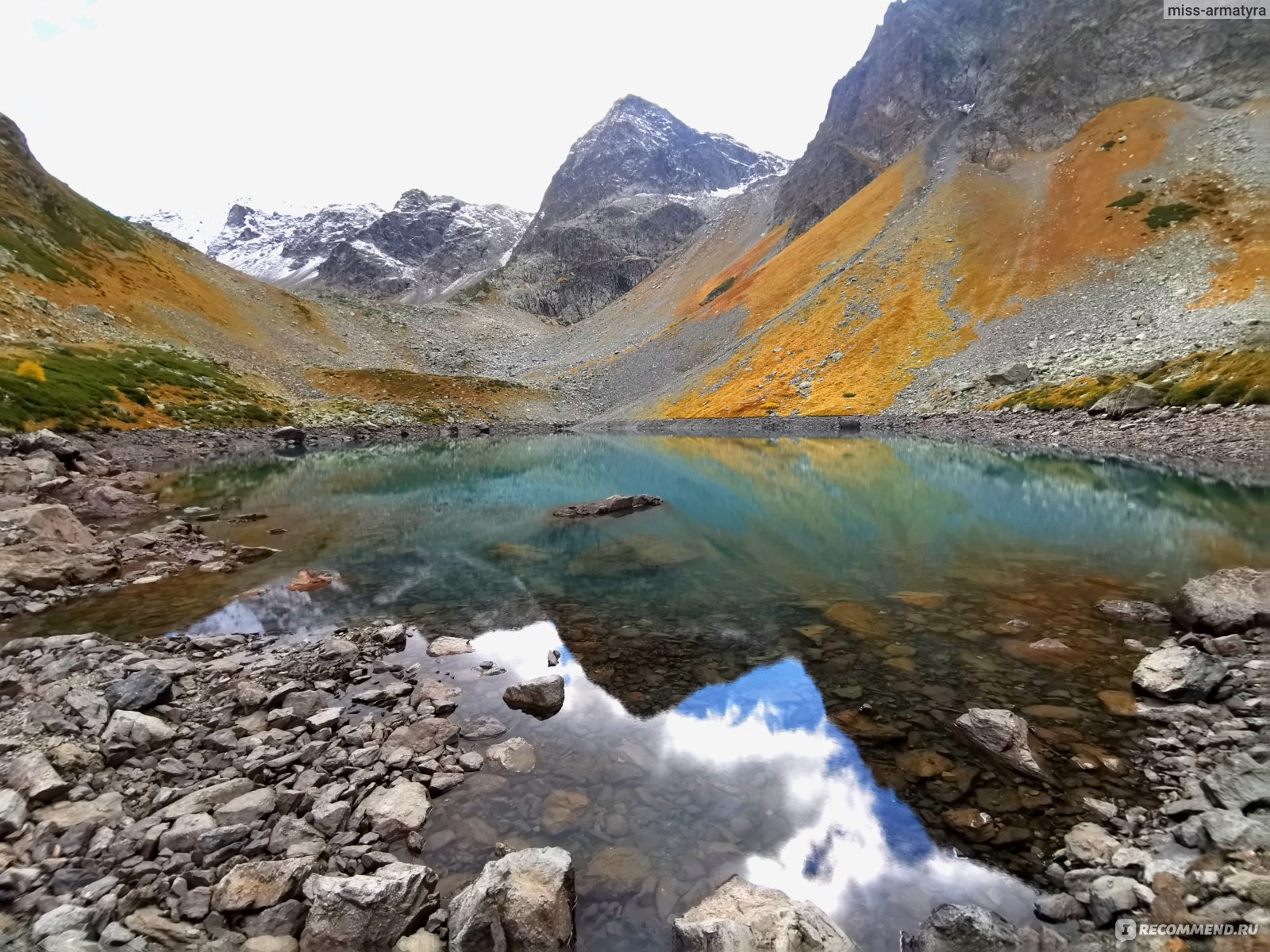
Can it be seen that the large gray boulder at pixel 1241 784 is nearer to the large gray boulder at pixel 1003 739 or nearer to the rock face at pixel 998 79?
the large gray boulder at pixel 1003 739

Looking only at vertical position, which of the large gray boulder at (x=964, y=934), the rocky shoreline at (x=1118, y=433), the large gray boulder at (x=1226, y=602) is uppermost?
the rocky shoreline at (x=1118, y=433)

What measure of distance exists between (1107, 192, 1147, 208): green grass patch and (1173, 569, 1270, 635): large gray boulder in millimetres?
88537

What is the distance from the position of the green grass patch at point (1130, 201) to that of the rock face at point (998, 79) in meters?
19.7

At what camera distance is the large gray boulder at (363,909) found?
5418mm

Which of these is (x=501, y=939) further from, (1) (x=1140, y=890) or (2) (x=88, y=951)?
(1) (x=1140, y=890)

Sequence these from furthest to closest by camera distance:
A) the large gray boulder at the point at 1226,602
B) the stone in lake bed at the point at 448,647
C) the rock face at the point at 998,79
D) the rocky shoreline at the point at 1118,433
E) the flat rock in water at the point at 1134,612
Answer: the rock face at the point at 998,79, the rocky shoreline at the point at 1118,433, the stone in lake bed at the point at 448,647, the flat rock in water at the point at 1134,612, the large gray boulder at the point at 1226,602

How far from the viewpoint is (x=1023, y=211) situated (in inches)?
3398

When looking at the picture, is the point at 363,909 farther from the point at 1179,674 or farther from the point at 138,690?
the point at 1179,674

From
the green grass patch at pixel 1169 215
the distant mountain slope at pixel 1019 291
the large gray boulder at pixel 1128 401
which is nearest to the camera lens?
the large gray boulder at pixel 1128 401

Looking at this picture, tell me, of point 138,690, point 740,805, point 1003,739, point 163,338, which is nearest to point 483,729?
point 740,805

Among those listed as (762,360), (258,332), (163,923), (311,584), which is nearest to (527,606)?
(311,584)

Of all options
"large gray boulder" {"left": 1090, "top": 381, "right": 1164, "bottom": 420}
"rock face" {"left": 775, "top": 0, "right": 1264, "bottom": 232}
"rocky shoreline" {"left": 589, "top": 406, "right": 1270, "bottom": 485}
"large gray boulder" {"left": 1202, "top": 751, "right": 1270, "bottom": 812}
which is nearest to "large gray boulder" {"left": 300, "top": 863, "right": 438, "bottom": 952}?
"large gray boulder" {"left": 1202, "top": 751, "right": 1270, "bottom": 812}

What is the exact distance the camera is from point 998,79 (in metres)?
109

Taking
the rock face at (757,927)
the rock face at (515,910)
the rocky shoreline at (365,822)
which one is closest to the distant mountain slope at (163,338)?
the rocky shoreline at (365,822)
